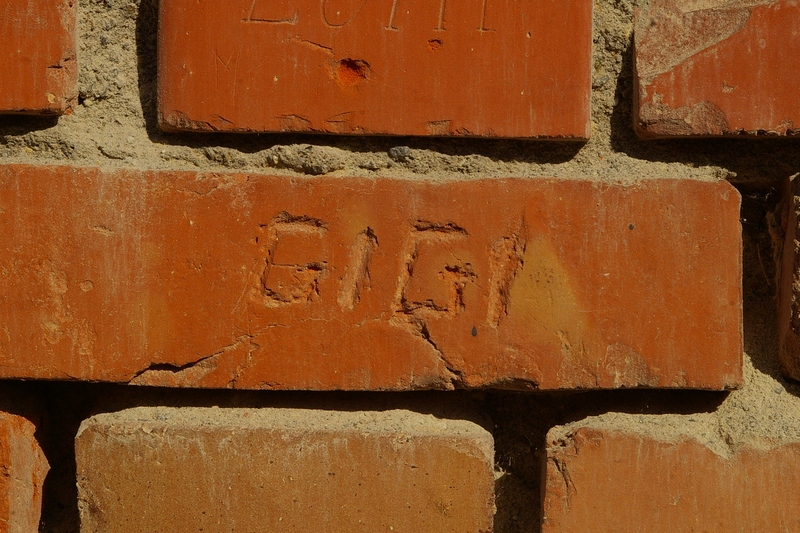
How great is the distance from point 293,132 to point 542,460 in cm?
47

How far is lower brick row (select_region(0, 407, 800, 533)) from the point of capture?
0.90m

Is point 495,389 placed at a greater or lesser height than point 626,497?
greater

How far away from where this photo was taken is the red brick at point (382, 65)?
0.89 metres

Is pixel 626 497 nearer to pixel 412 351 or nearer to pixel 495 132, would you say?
pixel 412 351

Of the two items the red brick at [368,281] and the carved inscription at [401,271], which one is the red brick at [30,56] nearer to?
the red brick at [368,281]

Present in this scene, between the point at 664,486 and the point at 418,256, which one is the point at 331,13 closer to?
the point at 418,256

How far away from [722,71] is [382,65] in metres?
0.37

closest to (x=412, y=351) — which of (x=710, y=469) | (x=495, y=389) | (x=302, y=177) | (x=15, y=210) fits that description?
(x=495, y=389)

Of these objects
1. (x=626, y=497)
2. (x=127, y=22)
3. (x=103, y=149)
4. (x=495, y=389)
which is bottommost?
(x=626, y=497)

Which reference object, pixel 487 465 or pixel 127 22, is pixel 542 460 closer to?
pixel 487 465

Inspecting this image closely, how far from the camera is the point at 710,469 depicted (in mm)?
898

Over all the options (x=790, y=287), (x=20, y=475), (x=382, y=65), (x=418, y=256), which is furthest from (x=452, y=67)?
(x=20, y=475)

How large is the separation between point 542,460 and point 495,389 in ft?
0.33

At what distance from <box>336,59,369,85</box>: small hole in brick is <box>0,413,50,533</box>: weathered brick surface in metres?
0.54
